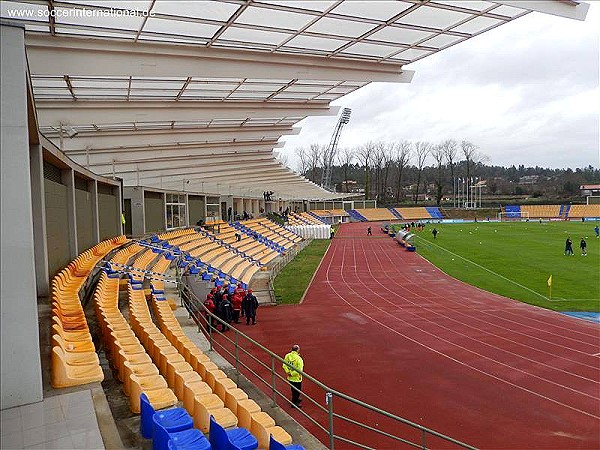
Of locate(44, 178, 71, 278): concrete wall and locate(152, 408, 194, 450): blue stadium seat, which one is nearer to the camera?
locate(152, 408, 194, 450): blue stadium seat

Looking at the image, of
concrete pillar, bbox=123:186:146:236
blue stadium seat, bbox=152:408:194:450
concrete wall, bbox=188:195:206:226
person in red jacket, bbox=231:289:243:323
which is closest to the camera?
blue stadium seat, bbox=152:408:194:450

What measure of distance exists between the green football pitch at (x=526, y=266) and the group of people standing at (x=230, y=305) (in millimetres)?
12666

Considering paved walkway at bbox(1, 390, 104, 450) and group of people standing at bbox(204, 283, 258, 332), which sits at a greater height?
paved walkway at bbox(1, 390, 104, 450)

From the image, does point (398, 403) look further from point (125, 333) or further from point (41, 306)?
point (41, 306)

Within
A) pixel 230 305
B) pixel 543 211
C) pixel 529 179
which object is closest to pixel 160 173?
pixel 230 305

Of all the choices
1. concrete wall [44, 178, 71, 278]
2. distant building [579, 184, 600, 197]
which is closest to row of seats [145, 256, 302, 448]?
concrete wall [44, 178, 71, 278]

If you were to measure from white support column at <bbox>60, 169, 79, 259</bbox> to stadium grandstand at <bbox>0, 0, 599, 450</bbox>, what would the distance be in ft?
0.19

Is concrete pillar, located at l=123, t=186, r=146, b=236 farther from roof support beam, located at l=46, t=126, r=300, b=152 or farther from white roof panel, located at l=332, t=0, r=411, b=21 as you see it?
white roof panel, located at l=332, t=0, r=411, b=21

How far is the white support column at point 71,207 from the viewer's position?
1253cm

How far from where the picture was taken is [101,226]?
18375 mm

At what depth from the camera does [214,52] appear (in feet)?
33.6

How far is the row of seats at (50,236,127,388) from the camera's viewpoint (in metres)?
5.47

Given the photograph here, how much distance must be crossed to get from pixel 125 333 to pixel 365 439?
467 centimetres

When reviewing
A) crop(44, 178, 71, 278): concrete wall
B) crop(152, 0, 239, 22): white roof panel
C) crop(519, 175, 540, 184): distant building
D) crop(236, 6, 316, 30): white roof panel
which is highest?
crop(519, 175, 540, 184): distant building
